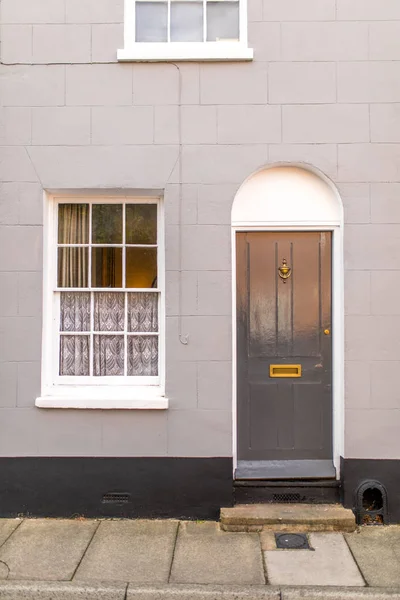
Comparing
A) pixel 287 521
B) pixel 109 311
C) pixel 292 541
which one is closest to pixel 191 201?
pixel 109 311

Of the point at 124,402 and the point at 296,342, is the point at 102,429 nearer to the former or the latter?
the point at 124,402

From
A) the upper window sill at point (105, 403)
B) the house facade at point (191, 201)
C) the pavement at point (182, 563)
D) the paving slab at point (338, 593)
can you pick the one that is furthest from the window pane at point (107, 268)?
the paving slab at point (338, 593)

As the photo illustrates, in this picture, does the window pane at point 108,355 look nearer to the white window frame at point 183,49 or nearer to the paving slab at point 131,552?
the paving slab at point 131,552

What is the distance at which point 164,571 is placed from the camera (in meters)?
4.16

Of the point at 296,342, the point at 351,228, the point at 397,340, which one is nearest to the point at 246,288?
the point at 296,342

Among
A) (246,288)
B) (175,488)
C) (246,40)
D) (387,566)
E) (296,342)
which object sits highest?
(246,40)

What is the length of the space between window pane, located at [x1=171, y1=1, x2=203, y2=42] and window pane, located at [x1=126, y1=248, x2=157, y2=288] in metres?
2.20

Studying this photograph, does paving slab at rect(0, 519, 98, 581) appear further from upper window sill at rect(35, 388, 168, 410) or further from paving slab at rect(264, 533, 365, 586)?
paving slab at rect(264, 533, 365, 586)

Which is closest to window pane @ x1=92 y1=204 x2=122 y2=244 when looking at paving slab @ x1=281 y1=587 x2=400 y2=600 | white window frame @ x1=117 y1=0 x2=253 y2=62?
white window frame @ x1=117 y1=0 x2=253 y2=62

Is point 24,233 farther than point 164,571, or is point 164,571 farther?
point 24,233

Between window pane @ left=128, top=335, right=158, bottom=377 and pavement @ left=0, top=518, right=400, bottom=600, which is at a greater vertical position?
window pane @ left=128, top=335, right=158, bottom=377

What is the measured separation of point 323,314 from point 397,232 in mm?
1093

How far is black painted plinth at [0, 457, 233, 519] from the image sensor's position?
513 cm

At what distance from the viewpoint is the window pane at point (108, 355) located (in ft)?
17.9
